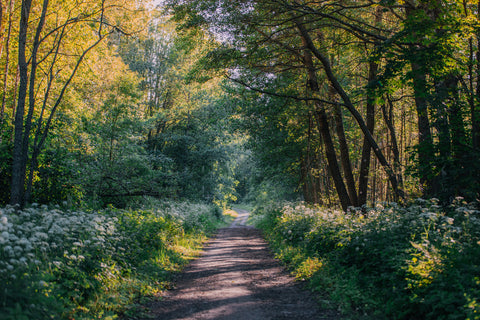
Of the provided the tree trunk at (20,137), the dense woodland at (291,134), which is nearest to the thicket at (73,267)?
the dense woodland at (291,134)

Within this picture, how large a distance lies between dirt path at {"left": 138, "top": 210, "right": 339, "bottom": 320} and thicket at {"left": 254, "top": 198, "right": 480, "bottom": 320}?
0.56 metres

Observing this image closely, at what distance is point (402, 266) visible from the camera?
5.09 meters

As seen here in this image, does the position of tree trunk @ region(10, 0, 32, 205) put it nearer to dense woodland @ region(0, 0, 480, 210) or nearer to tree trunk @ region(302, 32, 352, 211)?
dense woodland @ region(0, 0, 480, 210)

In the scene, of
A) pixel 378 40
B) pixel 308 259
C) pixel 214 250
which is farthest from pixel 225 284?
pixel 378 40

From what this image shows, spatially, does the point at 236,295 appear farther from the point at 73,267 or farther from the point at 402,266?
the point at 402,266

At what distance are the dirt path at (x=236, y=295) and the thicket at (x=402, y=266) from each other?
558mm

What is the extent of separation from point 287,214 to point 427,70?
888 centimetres

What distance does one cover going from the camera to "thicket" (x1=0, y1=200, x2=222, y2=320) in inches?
153

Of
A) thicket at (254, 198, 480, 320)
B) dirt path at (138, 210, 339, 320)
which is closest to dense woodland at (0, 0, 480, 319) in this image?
thicket at (254, 198, 480, 320)

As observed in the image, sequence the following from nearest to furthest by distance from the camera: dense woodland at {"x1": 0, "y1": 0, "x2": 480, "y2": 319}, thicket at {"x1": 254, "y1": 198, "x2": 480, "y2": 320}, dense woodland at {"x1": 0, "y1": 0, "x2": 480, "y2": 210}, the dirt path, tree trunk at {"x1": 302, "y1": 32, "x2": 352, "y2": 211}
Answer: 1. thicket at {"x1": 254, "y1": 198, "x2": 480, "y2": 320}
2. dense woodland at {"x1": 0, "y1": 0, "x2": 480, "y2": 319}
3. the dirt path
4. dense woodland at {"x1": 0, "y1": 0, "x2": 480, "y2": 210}
5. tree trunk at {"x1": 302, "y1": 32, "x2": 352, "y2": 211}

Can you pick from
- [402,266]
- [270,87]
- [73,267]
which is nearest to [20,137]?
[73,267]

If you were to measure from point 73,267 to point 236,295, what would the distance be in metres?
3.11

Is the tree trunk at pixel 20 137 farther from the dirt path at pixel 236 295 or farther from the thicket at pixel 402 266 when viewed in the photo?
the thicket at pixel 402 266

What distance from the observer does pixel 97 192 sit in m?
12.7
